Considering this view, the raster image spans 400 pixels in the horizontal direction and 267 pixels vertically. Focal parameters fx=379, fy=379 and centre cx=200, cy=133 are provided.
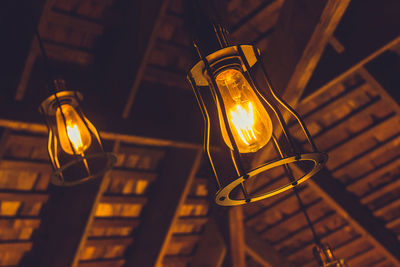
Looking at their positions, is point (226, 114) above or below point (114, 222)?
below

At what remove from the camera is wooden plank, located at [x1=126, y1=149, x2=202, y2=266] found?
334 centimetres

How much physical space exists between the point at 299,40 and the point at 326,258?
1.22 metres

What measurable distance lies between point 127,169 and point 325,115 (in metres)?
2.10

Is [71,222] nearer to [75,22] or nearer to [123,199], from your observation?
[123,199]

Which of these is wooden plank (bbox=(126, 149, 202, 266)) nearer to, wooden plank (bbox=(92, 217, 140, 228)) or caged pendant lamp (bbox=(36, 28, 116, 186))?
wooden plank (bbox=(92, 217, 140, 228))

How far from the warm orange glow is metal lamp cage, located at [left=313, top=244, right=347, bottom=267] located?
1431 mm

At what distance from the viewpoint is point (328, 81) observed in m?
2.55

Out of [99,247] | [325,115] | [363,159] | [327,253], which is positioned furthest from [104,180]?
[363,159]

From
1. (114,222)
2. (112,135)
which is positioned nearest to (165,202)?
(114,222)

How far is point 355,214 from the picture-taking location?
417 cm

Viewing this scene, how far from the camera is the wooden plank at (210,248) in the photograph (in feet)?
13.4

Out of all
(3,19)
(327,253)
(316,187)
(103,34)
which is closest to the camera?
(3,19)

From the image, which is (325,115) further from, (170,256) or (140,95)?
(170,256)

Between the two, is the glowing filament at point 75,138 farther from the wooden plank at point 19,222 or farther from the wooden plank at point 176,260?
the wooden plank at point 176,260
